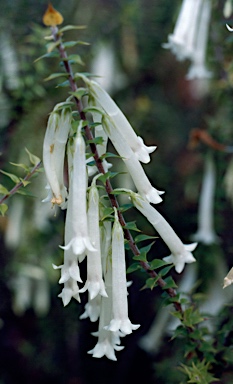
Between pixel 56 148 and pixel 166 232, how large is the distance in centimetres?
21

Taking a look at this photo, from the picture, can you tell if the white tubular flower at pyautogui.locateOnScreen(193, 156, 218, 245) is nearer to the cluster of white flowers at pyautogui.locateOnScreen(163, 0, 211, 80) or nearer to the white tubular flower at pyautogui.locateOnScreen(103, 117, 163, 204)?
the cluster of white flowers at pyautogui.locateOnScreen(163, 0, 211, 80)

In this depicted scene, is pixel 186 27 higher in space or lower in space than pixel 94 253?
higher

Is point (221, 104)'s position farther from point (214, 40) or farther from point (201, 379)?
point (201, 379)

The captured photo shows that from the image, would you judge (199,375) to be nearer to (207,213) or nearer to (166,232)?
(166,232)

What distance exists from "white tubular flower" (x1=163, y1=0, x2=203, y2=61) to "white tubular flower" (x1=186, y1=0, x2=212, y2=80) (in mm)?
21

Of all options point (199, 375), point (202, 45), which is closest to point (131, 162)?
point (199, 375)

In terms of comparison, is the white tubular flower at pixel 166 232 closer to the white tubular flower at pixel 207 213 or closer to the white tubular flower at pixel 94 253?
the white tubular flower at pixel 94 253

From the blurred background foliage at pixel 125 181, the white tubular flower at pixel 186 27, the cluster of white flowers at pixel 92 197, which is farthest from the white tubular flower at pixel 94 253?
the white tubular flower at pixel 186 27

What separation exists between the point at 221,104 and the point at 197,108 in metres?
0.49

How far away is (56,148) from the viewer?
0.83 m

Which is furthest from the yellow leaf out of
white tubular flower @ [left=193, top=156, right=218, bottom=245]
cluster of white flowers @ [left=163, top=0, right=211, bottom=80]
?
white tubular flower @ [left=193, top=156, right=218, bottom=245]

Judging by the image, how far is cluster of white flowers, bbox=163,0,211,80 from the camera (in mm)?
1450

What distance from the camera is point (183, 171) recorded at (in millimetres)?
1985

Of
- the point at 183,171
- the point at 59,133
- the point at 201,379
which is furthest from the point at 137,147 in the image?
the point at 183,171
